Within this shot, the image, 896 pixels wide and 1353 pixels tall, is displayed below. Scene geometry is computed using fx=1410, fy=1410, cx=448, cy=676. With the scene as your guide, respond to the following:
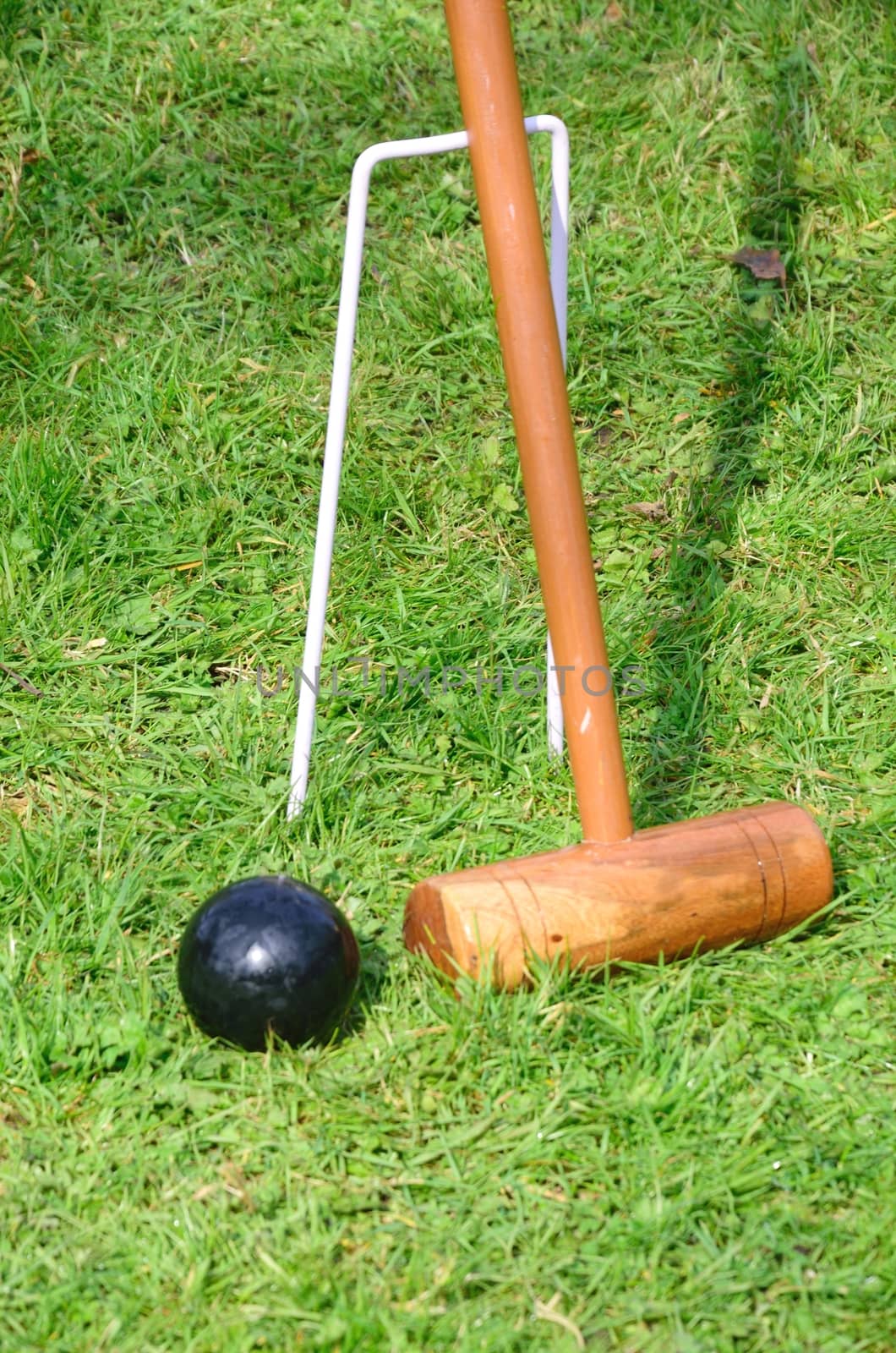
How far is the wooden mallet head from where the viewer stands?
2.56m

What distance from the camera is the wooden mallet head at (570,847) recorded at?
2.56 meters

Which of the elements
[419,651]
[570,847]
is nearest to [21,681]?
[419,651]

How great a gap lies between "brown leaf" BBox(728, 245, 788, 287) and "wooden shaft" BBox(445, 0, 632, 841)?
1.98 meters

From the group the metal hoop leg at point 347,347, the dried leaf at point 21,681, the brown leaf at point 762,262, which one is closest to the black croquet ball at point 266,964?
the metal hoop leg at point 347,347

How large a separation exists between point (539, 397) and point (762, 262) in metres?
2.14

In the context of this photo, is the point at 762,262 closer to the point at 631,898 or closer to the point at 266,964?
the point at 631,898

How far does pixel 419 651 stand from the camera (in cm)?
353

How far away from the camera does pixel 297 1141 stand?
2473mm

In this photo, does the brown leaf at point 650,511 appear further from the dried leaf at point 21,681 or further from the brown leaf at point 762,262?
the dried leaf at point 21,681

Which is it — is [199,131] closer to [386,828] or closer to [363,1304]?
[386,828]

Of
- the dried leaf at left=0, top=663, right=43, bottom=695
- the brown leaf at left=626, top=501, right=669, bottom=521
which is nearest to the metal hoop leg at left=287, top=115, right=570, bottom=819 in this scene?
the dried leaf at left=0, top=663, right=43, bottom=695

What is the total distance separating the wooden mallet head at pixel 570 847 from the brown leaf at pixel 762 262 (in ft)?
6.54

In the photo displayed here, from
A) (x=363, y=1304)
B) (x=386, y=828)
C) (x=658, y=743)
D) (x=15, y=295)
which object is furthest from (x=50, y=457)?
(x=363, y=1304)

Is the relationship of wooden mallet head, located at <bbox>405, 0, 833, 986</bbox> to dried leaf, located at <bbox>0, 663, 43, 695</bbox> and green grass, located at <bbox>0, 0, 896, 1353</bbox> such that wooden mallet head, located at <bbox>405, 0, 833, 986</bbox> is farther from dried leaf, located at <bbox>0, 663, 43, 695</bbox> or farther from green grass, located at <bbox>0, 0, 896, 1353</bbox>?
dried leaf, located at <bbox>0, 663, 43, 695</bbox>
